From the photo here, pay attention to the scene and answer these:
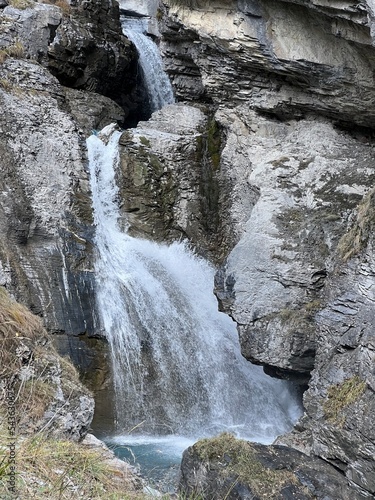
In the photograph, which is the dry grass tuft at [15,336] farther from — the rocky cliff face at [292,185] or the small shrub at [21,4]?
the small shrub at [21,4]

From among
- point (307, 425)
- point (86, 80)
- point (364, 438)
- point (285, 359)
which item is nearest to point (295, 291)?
point (285, 359)

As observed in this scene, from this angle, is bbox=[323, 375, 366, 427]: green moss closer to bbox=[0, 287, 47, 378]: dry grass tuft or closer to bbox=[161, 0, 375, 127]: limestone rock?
bbox=[0, 287, 47, 378]: dry grass tuft

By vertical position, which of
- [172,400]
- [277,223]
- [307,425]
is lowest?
[172,400]

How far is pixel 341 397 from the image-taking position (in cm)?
768

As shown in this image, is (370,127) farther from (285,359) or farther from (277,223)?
(285,359)

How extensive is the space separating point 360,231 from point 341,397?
2.10 meters

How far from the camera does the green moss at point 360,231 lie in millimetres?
Result: 8172

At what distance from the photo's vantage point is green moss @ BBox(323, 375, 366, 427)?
24.2ft

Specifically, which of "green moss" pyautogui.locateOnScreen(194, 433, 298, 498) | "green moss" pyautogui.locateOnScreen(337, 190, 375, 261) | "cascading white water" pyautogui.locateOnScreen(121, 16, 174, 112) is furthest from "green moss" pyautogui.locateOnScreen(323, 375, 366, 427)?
"cascading white water" pyautogui.locateOnScreen(121, 16, 174, 112)

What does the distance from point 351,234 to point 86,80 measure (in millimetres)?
9100

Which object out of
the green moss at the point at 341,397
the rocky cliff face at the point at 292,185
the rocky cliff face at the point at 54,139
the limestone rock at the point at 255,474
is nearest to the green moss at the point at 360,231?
the rocky cliff face at the point at 292,185

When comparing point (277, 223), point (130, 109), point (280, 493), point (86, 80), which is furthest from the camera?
point (130, 109)

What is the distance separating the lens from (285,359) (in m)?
9.45

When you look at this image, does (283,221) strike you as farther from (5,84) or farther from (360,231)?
(5,84)
